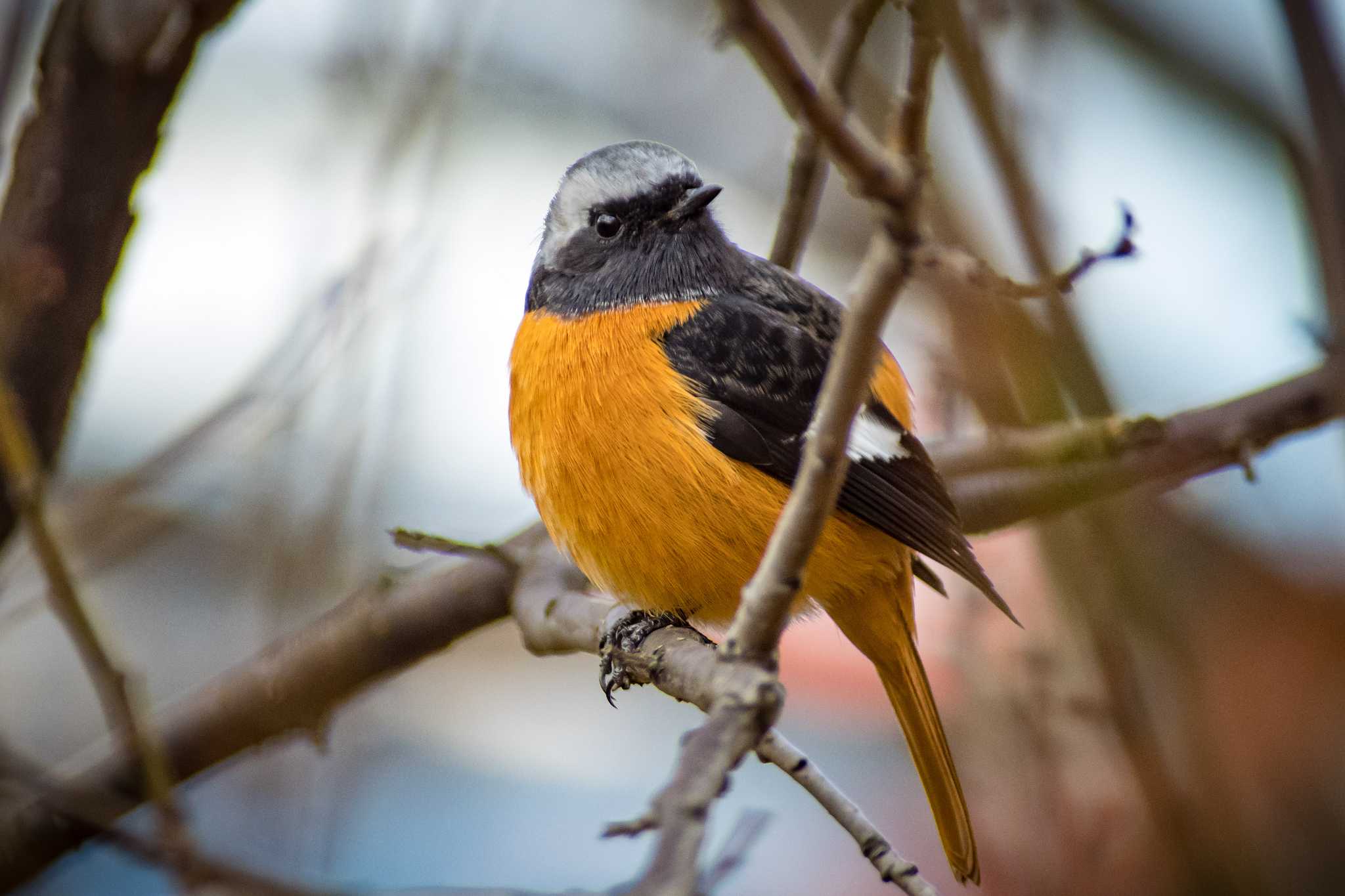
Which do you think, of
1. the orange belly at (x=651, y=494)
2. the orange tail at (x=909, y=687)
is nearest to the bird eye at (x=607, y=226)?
the orange belly at (x=651, y=494)

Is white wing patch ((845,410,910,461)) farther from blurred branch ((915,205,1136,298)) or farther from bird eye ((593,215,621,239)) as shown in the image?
blurred branch ((915,205,1136,298))

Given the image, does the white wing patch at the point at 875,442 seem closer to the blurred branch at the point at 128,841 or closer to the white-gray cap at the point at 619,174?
the white-gray cap at the point at 619,174

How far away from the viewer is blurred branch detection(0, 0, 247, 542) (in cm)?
300

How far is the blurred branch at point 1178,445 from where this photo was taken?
324 centimetres

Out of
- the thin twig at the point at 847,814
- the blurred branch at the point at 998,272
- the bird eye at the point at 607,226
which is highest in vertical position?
the blurred branch at the point at 998,272

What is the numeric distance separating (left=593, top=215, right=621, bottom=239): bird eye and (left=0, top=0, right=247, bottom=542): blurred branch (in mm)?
1144

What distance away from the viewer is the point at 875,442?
317cm

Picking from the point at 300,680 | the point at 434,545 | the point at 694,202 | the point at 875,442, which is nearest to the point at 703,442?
the point at 875,442

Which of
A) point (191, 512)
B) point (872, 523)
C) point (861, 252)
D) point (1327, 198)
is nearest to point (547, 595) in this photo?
point (872, 523)

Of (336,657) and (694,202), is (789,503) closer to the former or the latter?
(694,202)

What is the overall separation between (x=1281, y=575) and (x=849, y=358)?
422cm

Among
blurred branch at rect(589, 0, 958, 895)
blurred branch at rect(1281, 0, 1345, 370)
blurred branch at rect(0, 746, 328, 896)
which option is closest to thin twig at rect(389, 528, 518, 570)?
blurred branch at rect(0, 746, 328, 896)

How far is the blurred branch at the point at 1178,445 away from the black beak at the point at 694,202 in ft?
3.66

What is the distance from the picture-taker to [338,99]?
3584 millimetres
